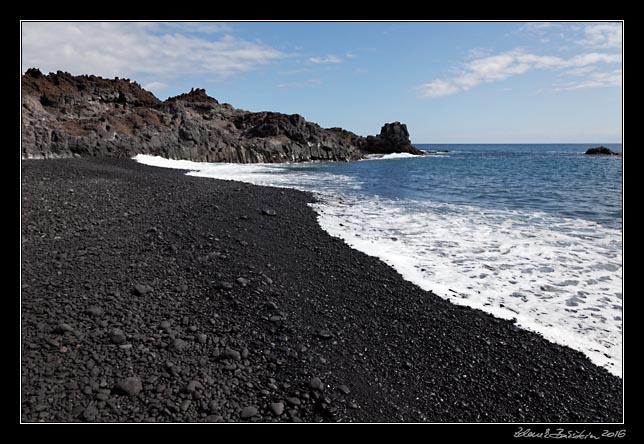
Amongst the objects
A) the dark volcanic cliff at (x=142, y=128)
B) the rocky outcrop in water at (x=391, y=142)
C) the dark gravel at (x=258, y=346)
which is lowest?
the dark gravel at (x=258, y=346)

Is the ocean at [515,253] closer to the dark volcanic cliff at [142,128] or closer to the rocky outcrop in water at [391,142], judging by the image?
the dark volcanic cliff at [142,128]

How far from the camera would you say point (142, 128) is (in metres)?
42.2

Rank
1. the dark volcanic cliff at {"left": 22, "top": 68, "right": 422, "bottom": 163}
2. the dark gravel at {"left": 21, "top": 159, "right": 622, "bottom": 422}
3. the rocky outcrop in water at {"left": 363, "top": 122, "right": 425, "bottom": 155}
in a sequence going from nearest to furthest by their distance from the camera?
the dark gravel at {"left": 21, "top": 159, "right": 622, "bottom": 422}
the dark volcanic cliff at {"left": 22, "top": 68, "right": 422, "bottom": 163}
the rocky outcrop in water at {"left": 363, "top": 122, "right": 425, "bottom": 155}

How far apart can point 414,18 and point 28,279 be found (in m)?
7.03

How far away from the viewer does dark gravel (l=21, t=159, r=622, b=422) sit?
12.8 feet

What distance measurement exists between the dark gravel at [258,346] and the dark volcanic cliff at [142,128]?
101 feet

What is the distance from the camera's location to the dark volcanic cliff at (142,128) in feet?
111

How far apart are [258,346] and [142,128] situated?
44394mm

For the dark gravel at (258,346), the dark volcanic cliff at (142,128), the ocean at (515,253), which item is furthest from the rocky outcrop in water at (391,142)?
the dark gravel at (258,346)

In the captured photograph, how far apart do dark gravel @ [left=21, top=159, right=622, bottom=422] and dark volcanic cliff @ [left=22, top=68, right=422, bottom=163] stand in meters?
30.8

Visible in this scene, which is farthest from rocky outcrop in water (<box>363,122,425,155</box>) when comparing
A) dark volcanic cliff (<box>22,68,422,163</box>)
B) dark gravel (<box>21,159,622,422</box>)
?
dark gravel (<box>21,159,622,422</box>)

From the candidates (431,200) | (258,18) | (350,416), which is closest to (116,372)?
(350,416)

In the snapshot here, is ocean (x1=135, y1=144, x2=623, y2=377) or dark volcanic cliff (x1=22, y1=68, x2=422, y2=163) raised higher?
dark volcanic cliff (x1=22, y1=68, x2=422, y2=163)

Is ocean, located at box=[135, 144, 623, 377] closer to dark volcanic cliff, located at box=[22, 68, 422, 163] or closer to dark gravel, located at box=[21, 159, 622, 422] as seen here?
dark gravel, located at box=[21, 159, 622, 422]
